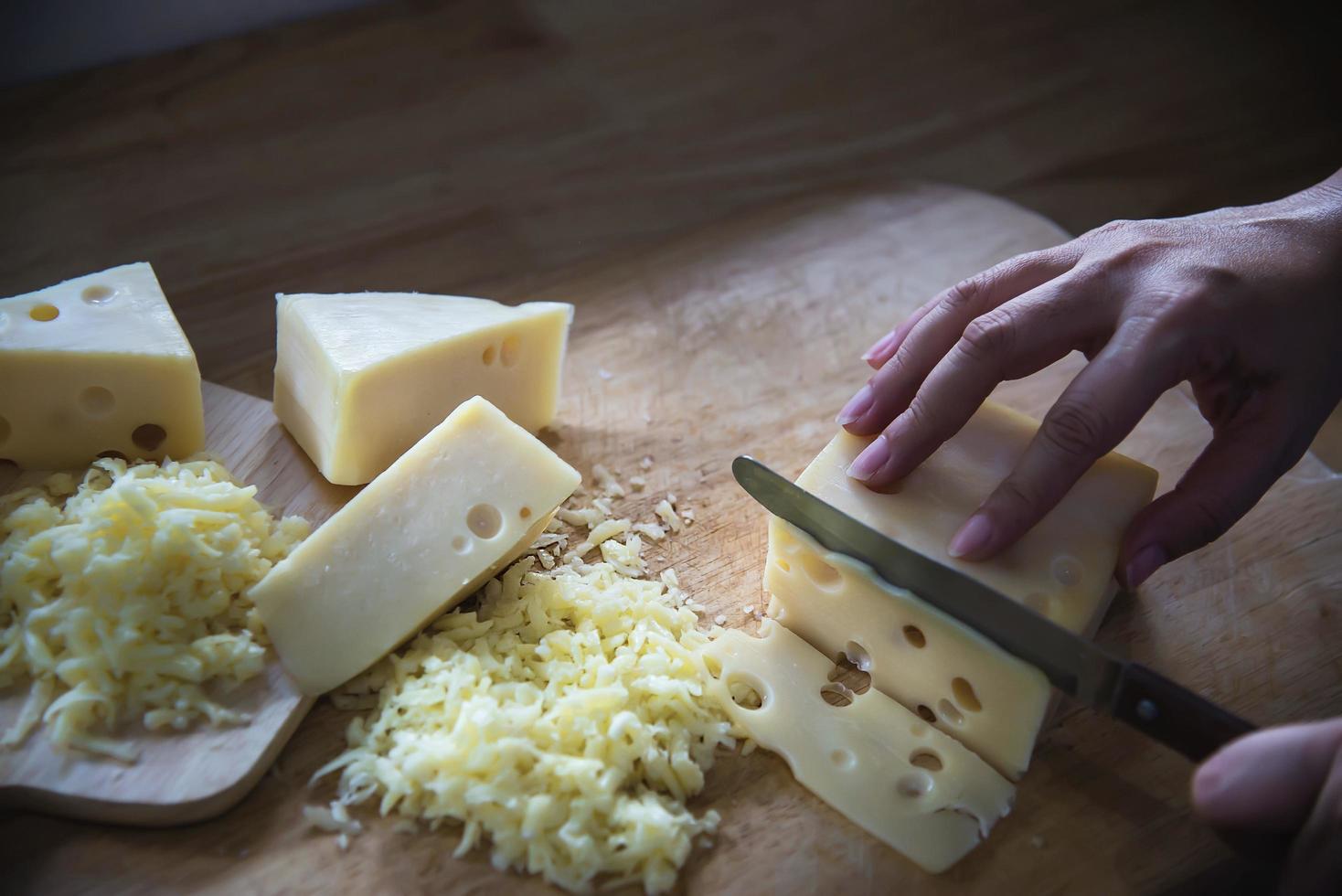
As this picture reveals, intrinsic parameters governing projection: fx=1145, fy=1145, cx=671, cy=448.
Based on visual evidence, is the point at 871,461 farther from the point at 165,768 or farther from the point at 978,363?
the point at 165,768

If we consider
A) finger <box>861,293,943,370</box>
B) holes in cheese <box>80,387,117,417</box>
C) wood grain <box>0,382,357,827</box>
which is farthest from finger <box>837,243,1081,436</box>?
holes in cheese <box>80,387,117,417</box>

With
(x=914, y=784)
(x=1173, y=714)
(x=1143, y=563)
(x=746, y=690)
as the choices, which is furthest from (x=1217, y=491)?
(x=746, y=690)

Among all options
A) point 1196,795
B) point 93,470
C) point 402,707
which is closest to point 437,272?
point 93,470

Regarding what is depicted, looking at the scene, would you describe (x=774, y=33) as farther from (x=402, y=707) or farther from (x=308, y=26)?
(x=402, y=707)

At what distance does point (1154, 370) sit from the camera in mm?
1729

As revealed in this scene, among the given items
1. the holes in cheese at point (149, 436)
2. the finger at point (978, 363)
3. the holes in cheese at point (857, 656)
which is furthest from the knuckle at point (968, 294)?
the holes in cheese at point (149, 436)

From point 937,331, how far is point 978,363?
0.52 ft

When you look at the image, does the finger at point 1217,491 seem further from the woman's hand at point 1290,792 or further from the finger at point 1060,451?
the woman's hand at point 1290,792

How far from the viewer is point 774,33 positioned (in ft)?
11.0

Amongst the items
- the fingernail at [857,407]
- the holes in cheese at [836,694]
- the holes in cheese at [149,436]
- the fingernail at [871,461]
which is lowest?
the holes in cheese at [836,694]

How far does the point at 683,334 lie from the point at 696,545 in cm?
56

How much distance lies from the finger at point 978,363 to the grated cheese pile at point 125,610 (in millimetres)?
1008

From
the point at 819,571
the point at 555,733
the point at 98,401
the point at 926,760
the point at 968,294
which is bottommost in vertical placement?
the point at 926,760

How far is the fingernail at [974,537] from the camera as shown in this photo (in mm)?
1685
